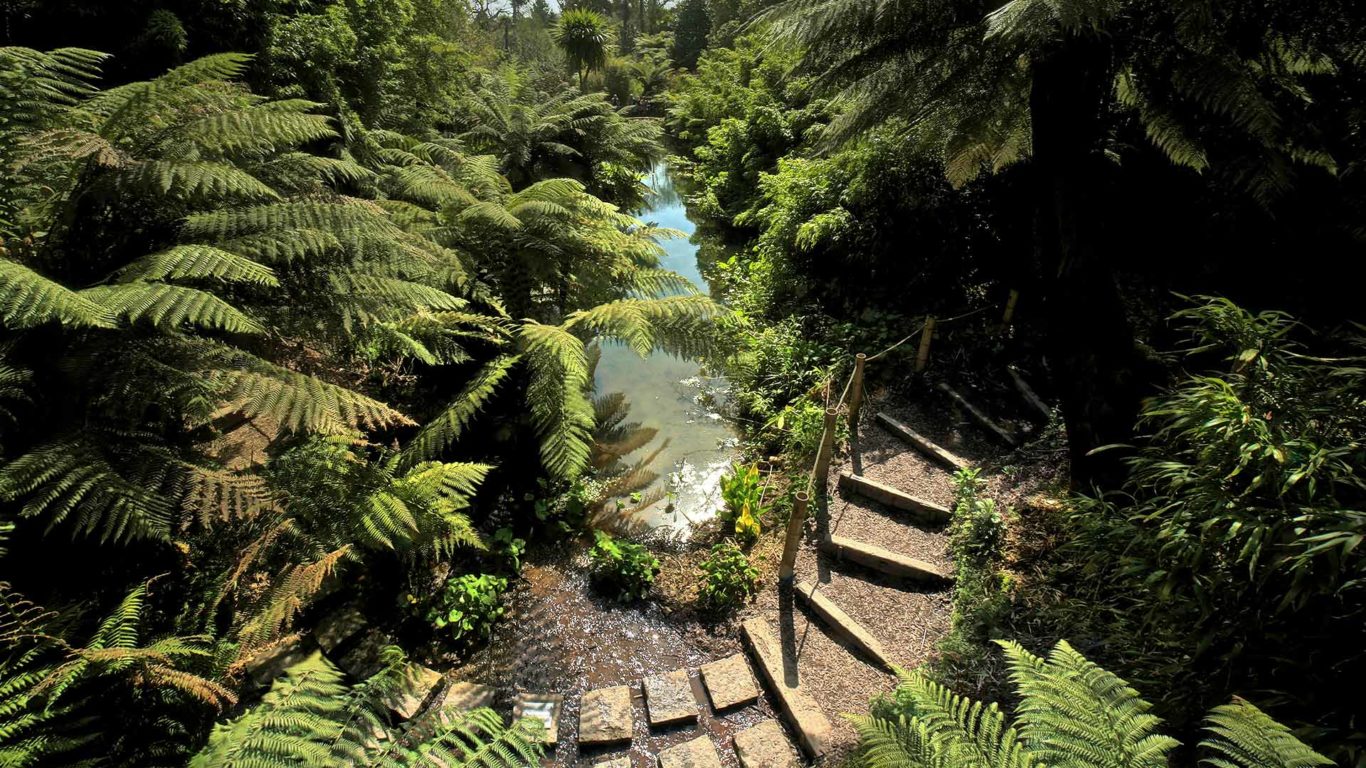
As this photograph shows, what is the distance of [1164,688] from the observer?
1884mm

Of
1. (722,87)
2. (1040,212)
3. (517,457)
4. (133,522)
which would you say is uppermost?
(722,87)

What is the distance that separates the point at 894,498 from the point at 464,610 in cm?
266

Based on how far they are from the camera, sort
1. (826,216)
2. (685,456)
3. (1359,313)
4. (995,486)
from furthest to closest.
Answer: (826,216) < (685,456) < (995,486) < (1359,313)

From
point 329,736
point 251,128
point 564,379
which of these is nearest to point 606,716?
point 329,736

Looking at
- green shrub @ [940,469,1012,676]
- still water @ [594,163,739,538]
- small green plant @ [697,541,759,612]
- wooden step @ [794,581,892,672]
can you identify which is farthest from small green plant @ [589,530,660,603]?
green shrub @ [940,469,1012,676]

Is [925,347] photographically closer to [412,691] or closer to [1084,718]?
[1084,718]

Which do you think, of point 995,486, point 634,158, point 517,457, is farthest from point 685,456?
point 634,158

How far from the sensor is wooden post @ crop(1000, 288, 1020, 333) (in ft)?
15.2

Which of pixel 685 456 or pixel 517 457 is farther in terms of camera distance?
pixel 685 456

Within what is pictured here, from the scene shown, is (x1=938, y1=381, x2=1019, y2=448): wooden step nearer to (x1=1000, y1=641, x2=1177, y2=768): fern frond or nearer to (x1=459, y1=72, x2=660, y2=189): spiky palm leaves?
(x1=1000, y1=641, x2=1177, y2=768): fern frond

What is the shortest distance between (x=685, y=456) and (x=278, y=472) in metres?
2.84

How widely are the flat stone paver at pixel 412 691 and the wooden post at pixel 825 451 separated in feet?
7.96

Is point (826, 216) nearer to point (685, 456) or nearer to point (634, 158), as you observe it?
point (685, 456)

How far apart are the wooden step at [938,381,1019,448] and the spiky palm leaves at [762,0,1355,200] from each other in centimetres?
192
